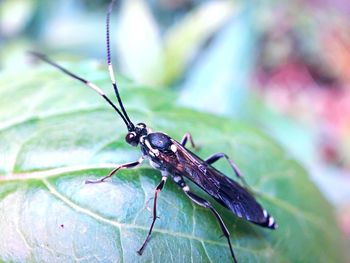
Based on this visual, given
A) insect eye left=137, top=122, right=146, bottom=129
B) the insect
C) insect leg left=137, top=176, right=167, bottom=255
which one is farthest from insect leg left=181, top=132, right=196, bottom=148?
insect leg left=137, top=176, right=167, bottom=255

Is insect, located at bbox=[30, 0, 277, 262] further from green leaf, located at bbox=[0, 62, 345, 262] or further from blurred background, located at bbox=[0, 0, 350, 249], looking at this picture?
blurred background, located at bbox=[0, 0, 350, 249]

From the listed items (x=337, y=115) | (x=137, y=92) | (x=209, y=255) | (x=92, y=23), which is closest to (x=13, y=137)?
(x=137, y=92)

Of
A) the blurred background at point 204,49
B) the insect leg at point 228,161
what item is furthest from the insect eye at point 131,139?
the blurred background at point 204,49

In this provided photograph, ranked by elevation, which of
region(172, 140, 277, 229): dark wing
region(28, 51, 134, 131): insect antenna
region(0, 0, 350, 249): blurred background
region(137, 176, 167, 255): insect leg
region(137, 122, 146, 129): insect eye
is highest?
region(0, 0, 350, 249): blurred background

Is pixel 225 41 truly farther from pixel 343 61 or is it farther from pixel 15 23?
pixel 343 61

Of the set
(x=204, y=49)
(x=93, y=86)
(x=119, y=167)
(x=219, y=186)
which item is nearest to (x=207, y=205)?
(x=219, y=186)

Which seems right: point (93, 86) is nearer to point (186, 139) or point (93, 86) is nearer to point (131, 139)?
point (131, 139)

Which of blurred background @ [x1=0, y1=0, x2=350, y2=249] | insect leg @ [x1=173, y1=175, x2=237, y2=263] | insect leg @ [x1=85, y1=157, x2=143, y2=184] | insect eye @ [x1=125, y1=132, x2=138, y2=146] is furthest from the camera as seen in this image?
blurred background @ [x1=0, y1=0, x2=350, y2=249]
